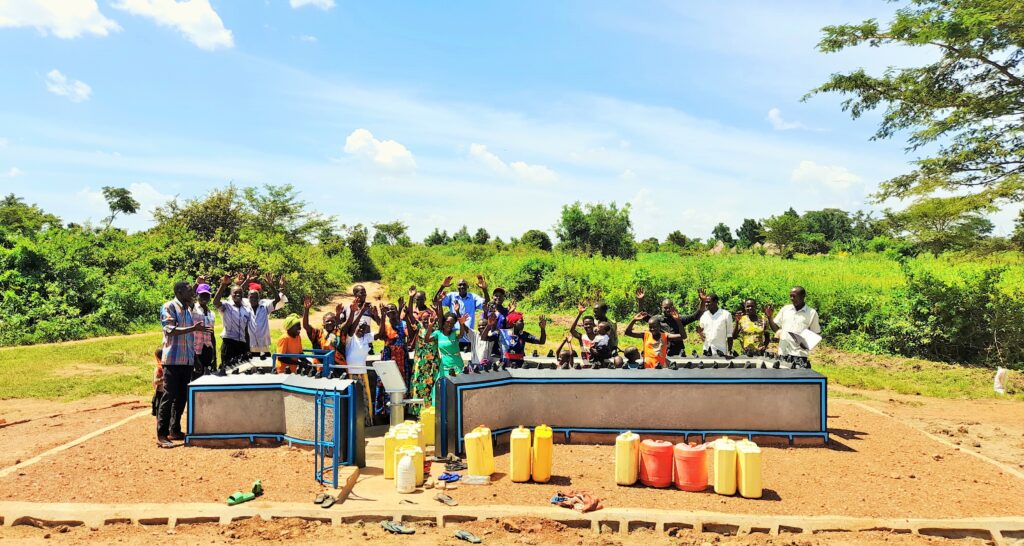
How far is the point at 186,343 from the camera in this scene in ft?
27.8

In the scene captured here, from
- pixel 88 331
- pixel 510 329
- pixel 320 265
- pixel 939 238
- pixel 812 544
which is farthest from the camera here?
pixel 320 265

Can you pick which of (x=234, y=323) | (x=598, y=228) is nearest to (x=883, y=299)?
(x=234, y=323)

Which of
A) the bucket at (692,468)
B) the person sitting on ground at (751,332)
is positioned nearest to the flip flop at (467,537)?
the bucket at (692,468)

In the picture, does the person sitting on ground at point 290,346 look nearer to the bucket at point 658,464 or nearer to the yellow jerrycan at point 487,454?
the yellow jerrycan at point 487,454

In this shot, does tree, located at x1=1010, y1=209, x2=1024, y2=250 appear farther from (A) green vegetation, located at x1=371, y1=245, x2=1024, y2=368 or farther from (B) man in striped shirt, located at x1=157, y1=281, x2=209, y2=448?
(B) man in striped shirt, located at x1=157, y1=281, x2=209, y2=448

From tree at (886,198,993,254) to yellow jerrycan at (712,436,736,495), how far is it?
1296 cm

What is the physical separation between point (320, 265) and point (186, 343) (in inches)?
952

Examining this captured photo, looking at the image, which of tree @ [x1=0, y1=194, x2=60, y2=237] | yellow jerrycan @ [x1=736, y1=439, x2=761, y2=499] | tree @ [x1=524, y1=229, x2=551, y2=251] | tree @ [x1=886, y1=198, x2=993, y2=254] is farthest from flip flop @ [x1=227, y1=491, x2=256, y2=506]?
tree @ [x1=524, y1=229, x2=551, y2=251]

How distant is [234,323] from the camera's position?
32.1 feet

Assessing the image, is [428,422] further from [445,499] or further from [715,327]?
[715,327]

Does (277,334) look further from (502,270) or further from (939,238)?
(939,238)

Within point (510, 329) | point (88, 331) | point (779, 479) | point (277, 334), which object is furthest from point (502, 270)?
point (779, 479)

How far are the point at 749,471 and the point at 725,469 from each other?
23 centimetres

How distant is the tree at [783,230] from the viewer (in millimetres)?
69812
